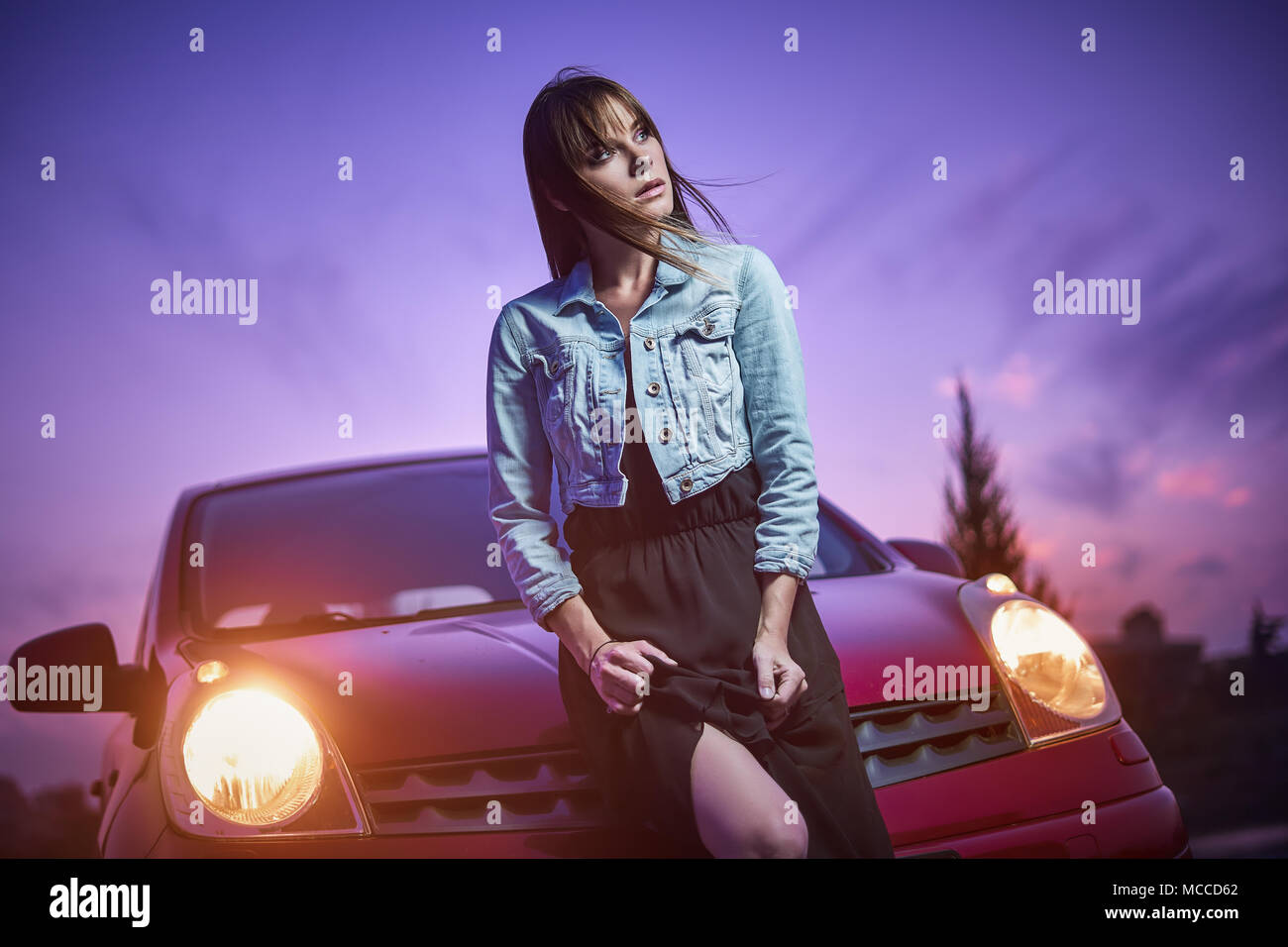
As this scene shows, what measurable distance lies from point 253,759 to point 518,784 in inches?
16.7

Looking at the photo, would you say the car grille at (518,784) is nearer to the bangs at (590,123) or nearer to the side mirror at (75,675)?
the side mirror at (75,675)

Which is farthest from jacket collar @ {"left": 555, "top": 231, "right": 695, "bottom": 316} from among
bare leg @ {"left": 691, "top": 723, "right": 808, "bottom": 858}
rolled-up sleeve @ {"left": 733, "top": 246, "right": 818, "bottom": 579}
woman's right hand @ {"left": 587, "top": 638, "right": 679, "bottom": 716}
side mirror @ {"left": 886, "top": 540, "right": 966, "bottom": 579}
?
side mirror @ {"left": 886, "top": 540, "right": 966, "bottom": 579}

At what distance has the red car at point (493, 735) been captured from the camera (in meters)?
1.45

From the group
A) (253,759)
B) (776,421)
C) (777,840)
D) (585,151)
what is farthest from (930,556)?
(253,759)

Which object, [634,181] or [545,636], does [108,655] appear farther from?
[634,181]

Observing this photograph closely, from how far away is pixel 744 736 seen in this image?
4.15 feet

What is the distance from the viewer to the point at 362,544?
2199 mm

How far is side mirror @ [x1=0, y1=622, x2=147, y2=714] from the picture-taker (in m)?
1.73

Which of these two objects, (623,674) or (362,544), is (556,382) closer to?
(623,674)

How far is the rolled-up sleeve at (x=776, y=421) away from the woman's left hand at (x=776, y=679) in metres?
0.11

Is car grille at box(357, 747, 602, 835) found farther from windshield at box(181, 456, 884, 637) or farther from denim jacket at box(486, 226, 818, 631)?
windshield at box(181, 456, 884, 637)

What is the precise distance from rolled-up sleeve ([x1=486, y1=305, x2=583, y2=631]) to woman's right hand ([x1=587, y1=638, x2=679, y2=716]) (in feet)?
0.46

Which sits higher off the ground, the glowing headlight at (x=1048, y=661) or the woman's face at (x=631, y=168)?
the woman's face at (x=631, y=168)

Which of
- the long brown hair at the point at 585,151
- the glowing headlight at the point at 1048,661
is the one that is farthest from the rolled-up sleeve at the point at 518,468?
the glowing headlight at the point at 1048,661
